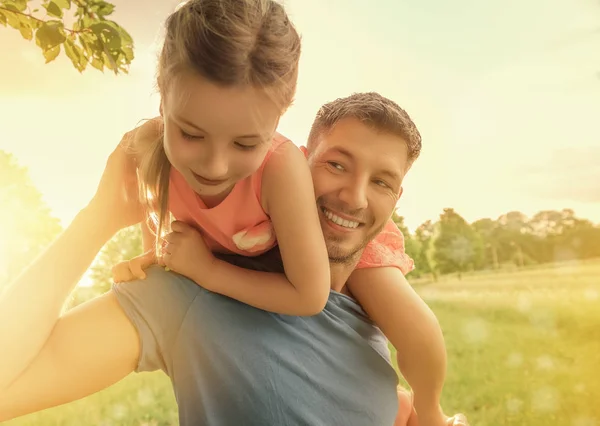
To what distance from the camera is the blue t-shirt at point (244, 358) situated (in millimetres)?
863

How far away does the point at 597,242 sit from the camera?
3.50m

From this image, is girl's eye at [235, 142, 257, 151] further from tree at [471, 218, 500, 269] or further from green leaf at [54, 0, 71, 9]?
tree at [471, 218, 500, 269]

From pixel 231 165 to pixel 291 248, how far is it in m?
0.15

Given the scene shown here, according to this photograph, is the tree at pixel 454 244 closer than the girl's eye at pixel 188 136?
No

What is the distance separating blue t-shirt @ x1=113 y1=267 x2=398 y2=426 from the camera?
86 centimetres

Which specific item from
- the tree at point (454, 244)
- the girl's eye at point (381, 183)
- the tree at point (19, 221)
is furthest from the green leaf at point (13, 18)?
the tree at point (454, 244)

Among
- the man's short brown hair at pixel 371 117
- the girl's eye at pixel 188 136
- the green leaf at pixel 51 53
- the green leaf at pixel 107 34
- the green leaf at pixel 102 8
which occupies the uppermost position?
the green leaf at pixel 102 8

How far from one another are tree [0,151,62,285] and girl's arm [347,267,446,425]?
2.66 m

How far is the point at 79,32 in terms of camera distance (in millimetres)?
1209

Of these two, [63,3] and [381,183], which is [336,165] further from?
[63,3]

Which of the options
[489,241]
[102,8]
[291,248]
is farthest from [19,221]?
[291,248]

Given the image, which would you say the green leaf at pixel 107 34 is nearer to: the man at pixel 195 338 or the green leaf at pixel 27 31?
the green leaf at pixel 27 31

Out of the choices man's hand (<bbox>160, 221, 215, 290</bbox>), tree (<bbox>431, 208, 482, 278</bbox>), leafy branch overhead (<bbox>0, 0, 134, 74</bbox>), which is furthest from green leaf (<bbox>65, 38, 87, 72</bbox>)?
tree (<bbox>431, 208, 482, 278</bbox>)

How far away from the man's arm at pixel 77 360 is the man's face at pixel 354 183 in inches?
12.9
